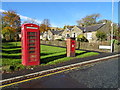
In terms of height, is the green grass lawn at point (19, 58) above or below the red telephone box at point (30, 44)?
below

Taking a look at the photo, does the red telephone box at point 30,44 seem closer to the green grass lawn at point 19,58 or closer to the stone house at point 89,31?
the green grass lawn at point 19,58

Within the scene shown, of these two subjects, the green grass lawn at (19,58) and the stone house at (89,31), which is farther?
the stone house at (89,31)

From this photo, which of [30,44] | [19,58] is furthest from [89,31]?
[30,44]

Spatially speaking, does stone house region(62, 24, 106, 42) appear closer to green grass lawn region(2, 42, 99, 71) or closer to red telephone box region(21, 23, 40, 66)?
green grass lawn region(2, 42, 99, 71)

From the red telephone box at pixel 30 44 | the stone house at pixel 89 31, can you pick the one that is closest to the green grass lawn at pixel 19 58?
the red telephone box at pixel 30 44

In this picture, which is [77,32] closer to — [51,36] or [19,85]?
[51,36]

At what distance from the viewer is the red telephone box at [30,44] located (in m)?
5.48

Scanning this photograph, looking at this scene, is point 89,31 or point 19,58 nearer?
point 19,58

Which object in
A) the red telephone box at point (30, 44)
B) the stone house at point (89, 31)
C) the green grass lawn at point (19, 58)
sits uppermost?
the stone house at point (89, 31)

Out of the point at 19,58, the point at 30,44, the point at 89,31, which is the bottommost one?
the point at 19,58

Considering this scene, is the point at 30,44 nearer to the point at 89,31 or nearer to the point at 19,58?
the point at 19,58

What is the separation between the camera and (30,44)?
18.6ft

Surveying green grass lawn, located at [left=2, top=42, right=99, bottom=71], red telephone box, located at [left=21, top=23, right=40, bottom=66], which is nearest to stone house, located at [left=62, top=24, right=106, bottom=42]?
green grass lawn, located at [left=2, top=42, right=99, bottom=71]

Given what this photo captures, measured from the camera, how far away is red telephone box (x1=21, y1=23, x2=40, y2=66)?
216 inches
